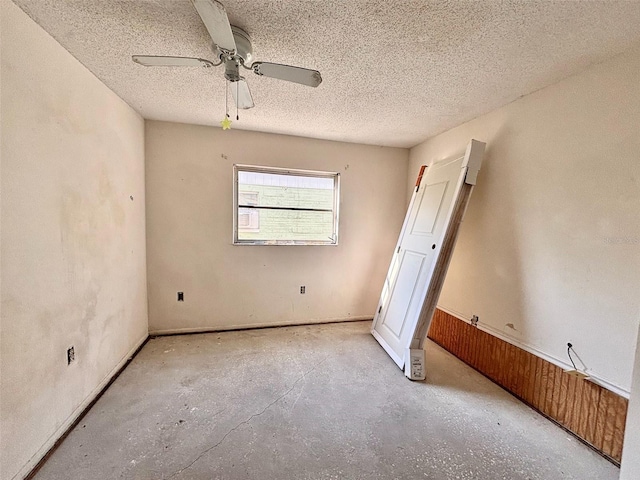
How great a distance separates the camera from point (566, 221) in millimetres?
1764

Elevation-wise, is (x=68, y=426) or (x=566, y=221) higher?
(x=566, y=221)

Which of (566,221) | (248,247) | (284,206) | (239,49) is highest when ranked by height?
(239,49)

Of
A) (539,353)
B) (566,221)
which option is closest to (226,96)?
(566,221)

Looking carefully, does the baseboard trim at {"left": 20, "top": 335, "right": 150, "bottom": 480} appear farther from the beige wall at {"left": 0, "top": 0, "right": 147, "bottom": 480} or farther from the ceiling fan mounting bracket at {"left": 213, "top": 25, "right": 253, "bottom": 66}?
the ceiling fan mounting bracket at {"left": 213, "top": 25, "right": 253, "bottom": 66}

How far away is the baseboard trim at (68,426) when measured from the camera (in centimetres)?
134

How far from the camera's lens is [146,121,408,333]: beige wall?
287cm

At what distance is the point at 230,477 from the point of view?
135 cm

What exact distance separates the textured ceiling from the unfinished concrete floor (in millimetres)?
2319

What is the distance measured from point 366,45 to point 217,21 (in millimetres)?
827

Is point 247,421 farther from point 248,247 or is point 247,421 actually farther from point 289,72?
point 289,72

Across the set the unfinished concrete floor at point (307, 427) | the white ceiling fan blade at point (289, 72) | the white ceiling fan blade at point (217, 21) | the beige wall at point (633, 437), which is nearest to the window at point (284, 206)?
the unfinished concrete floor at point (307, 427)

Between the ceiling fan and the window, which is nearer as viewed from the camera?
the ceiling fan

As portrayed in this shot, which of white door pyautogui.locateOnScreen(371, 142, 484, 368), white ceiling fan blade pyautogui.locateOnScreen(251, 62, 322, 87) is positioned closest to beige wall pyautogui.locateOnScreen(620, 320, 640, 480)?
white door pyautogui.locateOnScreen(371, 142, 484, 368)

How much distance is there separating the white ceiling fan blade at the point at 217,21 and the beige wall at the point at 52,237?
38.4 inches
